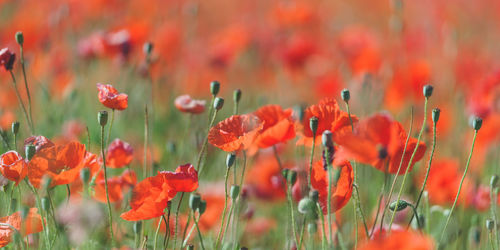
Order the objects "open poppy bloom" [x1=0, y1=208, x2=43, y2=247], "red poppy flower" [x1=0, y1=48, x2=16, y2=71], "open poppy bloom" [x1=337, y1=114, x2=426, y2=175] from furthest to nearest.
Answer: "red poppy flower" [x1=0, y1=48, x2=16, y2=71]
"open poppy bloom" [x1=0, y1=208, x2=43, y2=247]
"open poppy bloom" [x1=337, y1=114, x2=426, y2=175]

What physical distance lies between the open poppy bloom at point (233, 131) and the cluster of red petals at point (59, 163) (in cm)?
27

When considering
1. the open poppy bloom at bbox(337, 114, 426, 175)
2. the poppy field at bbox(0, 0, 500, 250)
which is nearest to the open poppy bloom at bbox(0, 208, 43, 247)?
the poppy field at bbox(0, 0, 500, 250)

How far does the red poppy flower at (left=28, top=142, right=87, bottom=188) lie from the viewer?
1299 mm

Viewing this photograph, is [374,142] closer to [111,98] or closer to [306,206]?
[306,206]

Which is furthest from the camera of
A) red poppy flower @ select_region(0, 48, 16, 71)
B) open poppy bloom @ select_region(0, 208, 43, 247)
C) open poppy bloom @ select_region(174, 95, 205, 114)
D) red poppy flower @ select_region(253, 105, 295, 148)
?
open poppy bloom @ select_region(174, 95, 205, 114)

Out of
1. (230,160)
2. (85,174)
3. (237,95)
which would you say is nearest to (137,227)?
(85,174)

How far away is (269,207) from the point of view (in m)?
2.52

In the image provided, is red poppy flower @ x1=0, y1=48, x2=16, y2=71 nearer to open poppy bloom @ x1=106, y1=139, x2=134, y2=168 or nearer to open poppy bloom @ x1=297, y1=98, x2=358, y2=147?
open poppy bloom @ x1=106, y1=139, x2=134, y2=168

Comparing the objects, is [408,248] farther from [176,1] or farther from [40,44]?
[176,1]

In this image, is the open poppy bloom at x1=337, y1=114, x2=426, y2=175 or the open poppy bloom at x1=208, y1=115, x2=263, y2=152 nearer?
the open poppy bloom at x1=337, y1=114, x2=426, y2=175

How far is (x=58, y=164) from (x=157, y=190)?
0.80 ft

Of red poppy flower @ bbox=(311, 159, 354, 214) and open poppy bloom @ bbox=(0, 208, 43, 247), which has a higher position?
red poppy flower @ bbox=(311, 159, 354, 214)

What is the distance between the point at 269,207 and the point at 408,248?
1.63 m

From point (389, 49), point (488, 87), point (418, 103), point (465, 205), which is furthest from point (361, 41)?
point (465, 205)
